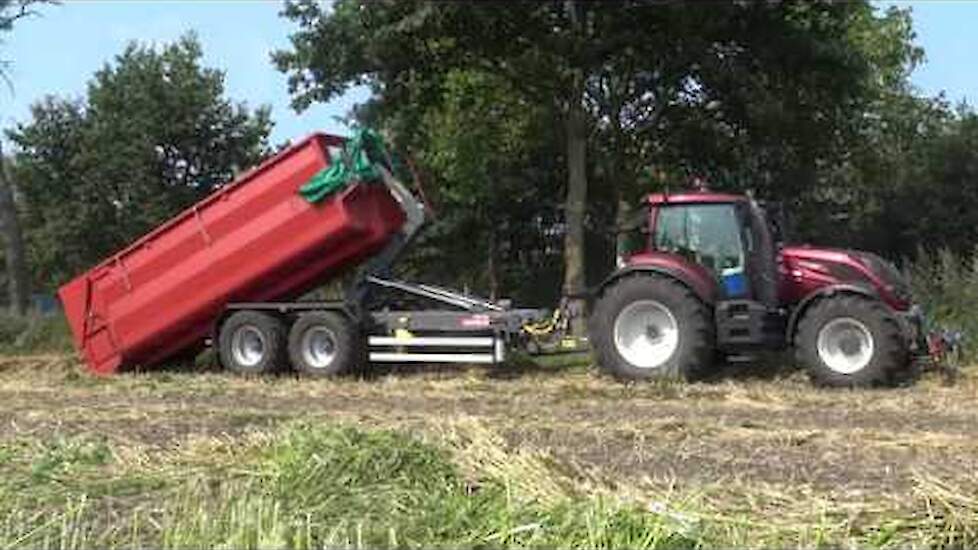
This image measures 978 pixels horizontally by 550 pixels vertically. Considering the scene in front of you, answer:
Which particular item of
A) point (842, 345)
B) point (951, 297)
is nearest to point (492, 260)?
point (951, 297)

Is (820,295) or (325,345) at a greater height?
(820,295)

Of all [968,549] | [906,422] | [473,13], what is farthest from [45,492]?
[473,13]

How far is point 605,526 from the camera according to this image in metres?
5.85

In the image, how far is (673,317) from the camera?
1532cm

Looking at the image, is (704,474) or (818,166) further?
(818,166)

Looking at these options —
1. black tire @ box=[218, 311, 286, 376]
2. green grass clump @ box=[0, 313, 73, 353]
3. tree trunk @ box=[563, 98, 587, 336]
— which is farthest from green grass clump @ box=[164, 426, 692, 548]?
green grass clump @ box=[0, 313, 73, 353]

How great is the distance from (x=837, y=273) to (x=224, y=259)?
23.2 feet

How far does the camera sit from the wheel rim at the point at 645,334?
15.5 meters

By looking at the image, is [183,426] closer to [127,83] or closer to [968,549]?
[968,549]

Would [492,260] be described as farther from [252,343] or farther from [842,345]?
[842,345]

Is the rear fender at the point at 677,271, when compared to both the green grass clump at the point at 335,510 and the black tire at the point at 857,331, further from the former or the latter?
the green grass clump at the point at 335,510

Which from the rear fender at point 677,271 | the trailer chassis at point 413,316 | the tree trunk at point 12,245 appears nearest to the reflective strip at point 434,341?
the trailer chassis at point 413,316

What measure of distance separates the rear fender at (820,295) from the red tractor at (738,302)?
10mm

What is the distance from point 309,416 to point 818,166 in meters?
15.3
